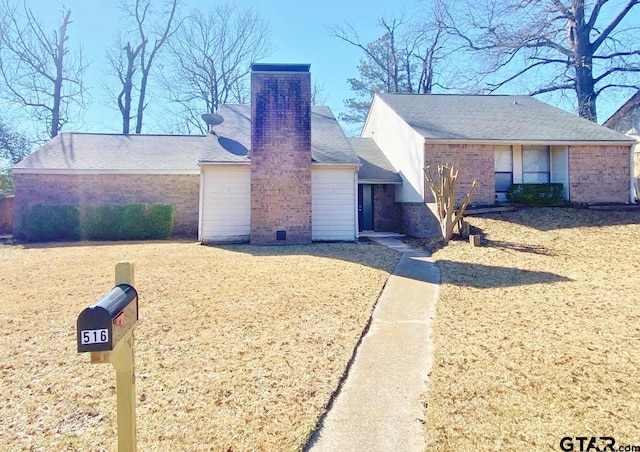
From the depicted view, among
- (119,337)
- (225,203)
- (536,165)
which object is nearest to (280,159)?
(225,203)

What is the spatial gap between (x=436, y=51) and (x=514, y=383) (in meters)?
30.1

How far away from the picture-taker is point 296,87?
39.7 ft

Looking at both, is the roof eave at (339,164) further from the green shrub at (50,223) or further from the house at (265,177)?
the green shrub at (50,223)

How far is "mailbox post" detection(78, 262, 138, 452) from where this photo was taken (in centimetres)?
149

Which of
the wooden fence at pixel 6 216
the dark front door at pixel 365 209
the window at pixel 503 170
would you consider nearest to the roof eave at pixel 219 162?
the dark front door at pixel 365 209

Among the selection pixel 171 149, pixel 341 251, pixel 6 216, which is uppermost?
pixel 171 149

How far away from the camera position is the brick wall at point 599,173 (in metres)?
13.4

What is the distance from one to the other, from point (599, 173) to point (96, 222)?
781 inches

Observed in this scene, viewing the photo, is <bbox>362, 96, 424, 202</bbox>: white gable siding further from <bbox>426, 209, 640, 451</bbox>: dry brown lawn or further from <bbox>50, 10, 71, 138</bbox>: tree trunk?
<bbox>50, 10, 71, 138</bbox>: tree trunk

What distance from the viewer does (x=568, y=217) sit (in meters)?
11.6

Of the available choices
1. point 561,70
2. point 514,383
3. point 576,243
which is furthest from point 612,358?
point 561,70

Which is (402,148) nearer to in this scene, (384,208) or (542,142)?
(384,208)

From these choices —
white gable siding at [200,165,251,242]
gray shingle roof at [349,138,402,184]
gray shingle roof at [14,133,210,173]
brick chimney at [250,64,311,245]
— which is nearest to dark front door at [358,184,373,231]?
gray shingle roof at [349,138,402,184]

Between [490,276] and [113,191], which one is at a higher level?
[113,191]
